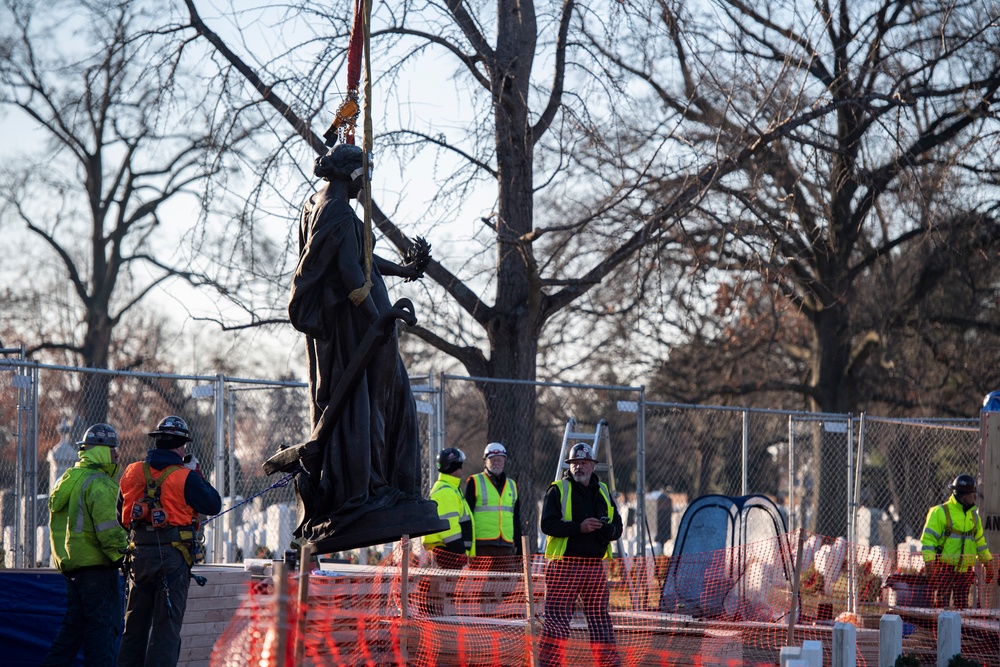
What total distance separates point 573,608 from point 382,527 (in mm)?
3727

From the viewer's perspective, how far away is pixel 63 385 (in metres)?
25.3

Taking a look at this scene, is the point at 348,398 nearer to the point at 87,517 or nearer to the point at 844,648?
the point at 87,517

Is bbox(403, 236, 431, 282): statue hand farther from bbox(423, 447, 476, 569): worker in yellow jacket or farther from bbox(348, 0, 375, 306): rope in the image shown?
bbox(423, 447, 476, 569): worker in yellow jacket

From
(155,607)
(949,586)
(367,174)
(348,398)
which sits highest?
(367,174)

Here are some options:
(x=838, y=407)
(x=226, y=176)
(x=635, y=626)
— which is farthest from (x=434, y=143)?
(x=838, y=407)

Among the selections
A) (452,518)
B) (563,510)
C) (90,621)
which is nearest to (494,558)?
(452,518)

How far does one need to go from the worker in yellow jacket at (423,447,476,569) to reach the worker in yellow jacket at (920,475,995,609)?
16.5ft

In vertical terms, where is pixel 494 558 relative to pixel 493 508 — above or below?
below

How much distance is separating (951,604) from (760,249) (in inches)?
186

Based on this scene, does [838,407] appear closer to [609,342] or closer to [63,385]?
[609,342]

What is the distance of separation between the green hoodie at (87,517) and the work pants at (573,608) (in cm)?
325

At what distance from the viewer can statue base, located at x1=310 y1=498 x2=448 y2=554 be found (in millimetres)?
6234

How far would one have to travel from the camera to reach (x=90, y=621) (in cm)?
818

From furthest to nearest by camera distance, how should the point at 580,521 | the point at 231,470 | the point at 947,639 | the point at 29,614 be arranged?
the point at 231,470
the point at 580,521
the point at 29,614
the point at 947,639
